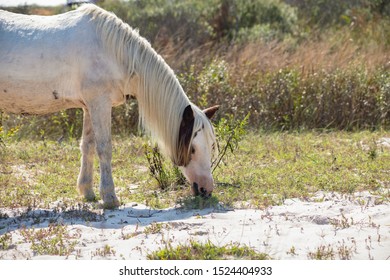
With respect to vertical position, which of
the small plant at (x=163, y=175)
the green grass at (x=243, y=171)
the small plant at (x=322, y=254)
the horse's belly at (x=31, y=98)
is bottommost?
the green grass at (x=243, y=171)

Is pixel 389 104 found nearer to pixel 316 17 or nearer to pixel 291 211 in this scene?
pixel 291 211

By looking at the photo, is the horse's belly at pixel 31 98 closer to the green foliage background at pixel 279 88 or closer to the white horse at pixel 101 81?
the white horse at pixel 101 81

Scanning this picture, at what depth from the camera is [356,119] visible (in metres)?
11.5

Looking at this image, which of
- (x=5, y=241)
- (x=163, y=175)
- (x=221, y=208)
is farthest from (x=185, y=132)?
(x=5, y=241)

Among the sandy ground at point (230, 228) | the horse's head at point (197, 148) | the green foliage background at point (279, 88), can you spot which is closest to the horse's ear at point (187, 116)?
the horse's head at point (197, 148)

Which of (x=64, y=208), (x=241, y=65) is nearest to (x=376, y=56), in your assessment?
(x=241, y=65)

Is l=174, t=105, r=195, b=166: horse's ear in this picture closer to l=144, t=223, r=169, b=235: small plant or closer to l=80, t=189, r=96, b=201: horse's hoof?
l=144, t=223, r=169, b=235: small plant

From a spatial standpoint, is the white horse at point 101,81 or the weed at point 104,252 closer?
the weed at point 104,252

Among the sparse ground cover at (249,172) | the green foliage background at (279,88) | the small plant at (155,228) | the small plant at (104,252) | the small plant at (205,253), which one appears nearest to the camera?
the small plant at (205,253)

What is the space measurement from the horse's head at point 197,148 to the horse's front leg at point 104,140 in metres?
0.72

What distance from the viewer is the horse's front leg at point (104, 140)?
274 inches

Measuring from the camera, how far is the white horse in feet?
22.6

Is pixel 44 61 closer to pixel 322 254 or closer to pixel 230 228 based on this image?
pixel 230 228

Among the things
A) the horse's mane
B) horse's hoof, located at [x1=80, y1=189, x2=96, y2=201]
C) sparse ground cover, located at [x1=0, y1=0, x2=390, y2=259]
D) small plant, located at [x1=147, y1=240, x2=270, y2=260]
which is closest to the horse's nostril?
sparse ground cover, located at [x1=0, y1=0, x2=390, y2=259]
